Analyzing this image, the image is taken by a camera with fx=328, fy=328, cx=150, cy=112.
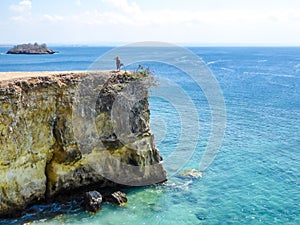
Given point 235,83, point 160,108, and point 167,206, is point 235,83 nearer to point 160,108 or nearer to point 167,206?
point 160,108

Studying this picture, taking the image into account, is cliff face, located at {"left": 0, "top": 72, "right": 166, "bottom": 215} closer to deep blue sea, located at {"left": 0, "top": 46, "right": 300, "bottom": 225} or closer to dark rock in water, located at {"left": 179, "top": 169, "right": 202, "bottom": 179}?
deep blue sea, located at {"left": 0, "top": 46, "right": 300, "bottom": 225}

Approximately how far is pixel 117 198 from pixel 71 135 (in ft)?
20.3

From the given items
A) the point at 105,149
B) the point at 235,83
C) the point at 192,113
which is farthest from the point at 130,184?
the point at 235,83

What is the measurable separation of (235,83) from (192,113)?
115 feet

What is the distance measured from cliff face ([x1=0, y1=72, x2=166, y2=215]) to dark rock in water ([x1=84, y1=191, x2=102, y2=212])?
1892 millimetres

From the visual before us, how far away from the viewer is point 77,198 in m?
26.7

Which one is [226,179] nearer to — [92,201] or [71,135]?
[92,201]

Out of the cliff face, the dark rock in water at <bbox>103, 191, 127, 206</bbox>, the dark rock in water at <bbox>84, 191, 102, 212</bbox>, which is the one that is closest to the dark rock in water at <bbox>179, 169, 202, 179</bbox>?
the cliff face

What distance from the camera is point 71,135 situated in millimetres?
26047

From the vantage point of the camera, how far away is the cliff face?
23.2m

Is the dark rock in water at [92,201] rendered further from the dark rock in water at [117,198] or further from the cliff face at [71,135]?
the cliff face at [71,135]

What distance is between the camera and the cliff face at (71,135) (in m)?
23.2

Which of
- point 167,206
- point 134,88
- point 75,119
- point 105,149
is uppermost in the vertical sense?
point 134,88

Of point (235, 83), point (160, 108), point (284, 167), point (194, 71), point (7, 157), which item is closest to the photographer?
point (7, 157)
